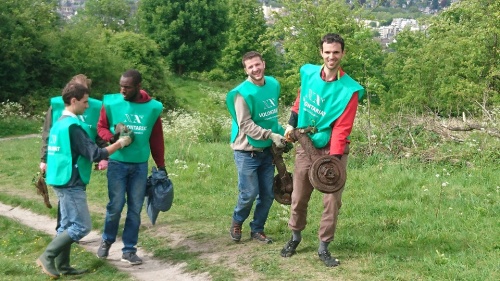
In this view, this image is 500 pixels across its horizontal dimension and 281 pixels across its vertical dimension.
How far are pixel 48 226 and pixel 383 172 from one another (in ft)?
17.4

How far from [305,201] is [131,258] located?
80.3 inches

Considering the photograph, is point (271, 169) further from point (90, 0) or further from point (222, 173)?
point (90, 0)

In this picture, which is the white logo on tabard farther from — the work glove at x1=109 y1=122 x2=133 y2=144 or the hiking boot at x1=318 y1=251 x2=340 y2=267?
the hiking boot at x1=318 y1=251 x2=340 y2=267

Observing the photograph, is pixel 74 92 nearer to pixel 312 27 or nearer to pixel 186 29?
pixel 312 27

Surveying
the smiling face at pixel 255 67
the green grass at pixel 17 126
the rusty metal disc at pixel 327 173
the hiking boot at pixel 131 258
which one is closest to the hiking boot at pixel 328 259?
the rusty metal disc at pixel 327 173

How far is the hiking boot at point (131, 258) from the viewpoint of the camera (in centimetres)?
688

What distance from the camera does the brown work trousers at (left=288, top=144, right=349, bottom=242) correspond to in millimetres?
5906

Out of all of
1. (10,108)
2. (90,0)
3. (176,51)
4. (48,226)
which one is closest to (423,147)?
(48,226)

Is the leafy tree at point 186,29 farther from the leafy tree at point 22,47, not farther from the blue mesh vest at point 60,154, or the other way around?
the blue mesh vest at point 60,154

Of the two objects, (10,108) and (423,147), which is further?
(10,108)

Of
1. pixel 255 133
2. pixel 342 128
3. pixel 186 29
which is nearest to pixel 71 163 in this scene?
pixel 255 133

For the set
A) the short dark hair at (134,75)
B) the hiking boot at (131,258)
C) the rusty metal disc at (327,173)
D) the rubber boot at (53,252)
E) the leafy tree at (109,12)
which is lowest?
the hiking boot at (131,258)

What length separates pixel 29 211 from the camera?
996 centimetres

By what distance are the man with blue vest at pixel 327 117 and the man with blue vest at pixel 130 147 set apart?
5.18 ft
